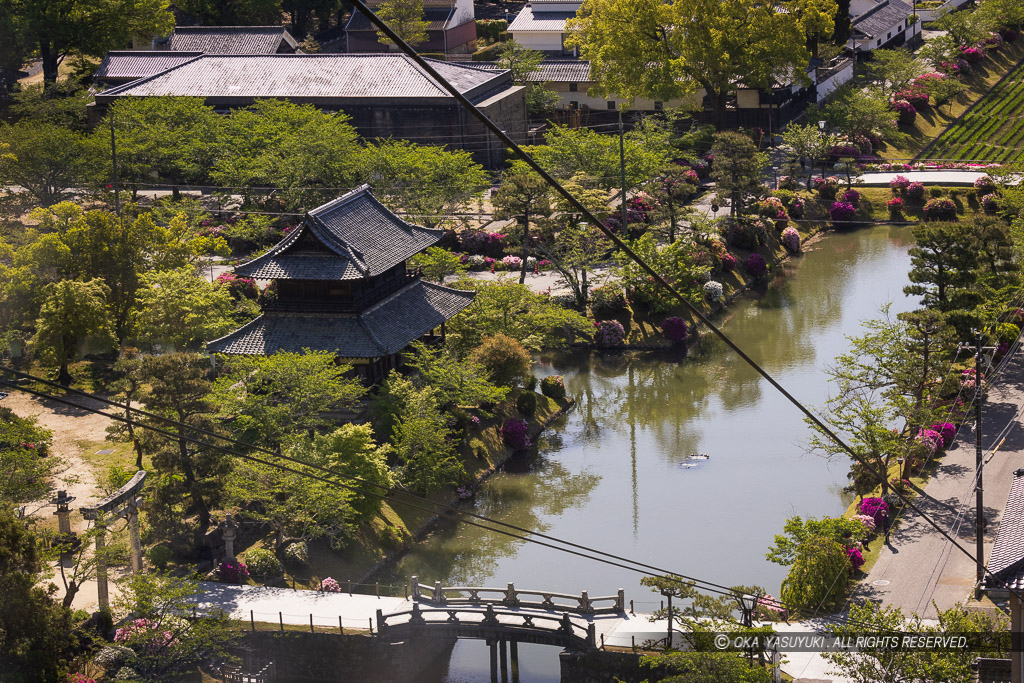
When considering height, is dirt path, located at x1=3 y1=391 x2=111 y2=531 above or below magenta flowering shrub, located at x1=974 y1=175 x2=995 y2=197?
below

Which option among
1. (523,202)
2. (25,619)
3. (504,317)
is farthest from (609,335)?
(25,619)

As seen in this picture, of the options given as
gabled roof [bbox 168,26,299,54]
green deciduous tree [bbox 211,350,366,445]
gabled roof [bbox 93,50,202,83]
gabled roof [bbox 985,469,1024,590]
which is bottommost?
green deciduous tree [bbox 211,350,366,445]

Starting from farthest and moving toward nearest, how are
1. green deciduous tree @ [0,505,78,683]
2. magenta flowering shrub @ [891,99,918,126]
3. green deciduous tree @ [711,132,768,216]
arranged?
magenta flowering shrub @ [891,99,918,126]
green deciduous tree @ [711,132,768,216]
green deciduous tree @ [0,505,78,683]

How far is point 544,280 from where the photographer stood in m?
51.5

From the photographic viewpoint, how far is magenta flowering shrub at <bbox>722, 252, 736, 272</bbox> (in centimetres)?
5316

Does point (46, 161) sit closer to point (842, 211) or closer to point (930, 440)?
point (842, 211)

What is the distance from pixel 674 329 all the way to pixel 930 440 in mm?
14400

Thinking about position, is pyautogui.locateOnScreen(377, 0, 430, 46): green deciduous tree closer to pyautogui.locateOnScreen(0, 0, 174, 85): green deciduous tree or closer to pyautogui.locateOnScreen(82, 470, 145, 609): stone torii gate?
pyautogui.locateOnScreen(0, 0, 174, 85): green deciduous tree

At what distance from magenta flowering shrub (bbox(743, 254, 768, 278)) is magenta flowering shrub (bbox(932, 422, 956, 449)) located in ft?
65.2

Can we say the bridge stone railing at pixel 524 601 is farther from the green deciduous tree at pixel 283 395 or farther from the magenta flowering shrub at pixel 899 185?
the magenta flowering shrub at pixel 899 185

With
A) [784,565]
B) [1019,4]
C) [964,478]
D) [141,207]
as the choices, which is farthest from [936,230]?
[1019,4]

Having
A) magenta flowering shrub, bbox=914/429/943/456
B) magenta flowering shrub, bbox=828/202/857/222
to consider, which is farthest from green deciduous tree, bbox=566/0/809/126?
magenta flowering shrub, bbox=914/429/943/456

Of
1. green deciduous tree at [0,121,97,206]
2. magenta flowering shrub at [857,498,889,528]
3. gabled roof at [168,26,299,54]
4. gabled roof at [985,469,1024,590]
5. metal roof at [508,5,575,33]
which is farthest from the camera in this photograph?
metal roof at [508,5,575,33]

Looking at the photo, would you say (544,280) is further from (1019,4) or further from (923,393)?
(1019,4)
